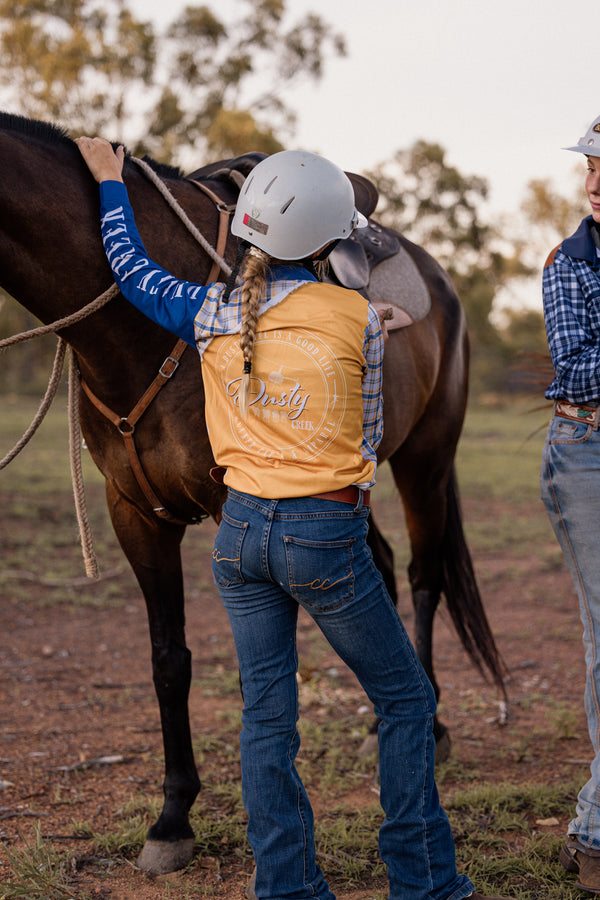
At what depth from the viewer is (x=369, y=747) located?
3654 mm

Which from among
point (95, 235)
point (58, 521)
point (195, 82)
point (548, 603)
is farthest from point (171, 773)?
point (195, 82)

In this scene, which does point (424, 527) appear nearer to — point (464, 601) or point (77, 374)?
point (464, 601)

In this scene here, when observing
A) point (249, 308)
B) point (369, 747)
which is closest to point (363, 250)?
point (249, 308)

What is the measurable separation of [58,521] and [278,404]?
669 centimetres

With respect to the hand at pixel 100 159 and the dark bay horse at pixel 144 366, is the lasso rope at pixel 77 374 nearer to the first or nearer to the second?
the dark bay horse at pixel 144 366

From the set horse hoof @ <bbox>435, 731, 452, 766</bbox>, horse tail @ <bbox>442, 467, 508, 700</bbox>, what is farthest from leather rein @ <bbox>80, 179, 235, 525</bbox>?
horse tail @ <bbox>442, 467, 508, 700</bbox>

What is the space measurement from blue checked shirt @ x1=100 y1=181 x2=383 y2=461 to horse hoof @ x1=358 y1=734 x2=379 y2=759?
1.97 m

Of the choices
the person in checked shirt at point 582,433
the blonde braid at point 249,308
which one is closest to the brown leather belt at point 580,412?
the person in checked shirt at point 582,433

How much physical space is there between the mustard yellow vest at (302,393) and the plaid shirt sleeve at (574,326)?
0.74 m

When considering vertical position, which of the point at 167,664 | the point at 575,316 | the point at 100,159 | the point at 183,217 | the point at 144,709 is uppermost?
the point at 100,159

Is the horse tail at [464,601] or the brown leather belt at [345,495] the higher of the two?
the brown leather belt at [345,495]

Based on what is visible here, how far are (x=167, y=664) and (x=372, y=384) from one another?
1430mm

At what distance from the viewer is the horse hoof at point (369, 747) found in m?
3.64

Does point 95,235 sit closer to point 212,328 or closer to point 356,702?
point 212,328
